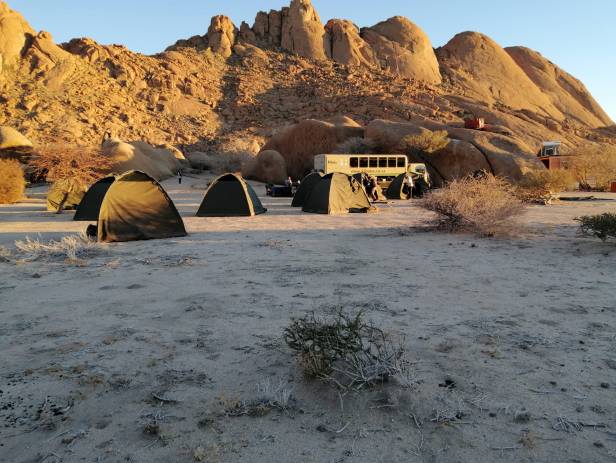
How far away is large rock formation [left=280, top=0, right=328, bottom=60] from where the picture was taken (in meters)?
67.1

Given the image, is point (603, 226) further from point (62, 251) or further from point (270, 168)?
point (270, 168)

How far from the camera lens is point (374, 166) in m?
25.0

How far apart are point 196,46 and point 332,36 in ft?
70.0

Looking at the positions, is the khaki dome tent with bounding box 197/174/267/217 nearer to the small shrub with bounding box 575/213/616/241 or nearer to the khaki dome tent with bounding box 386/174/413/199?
the small shrub with bounding box 575/213/616/241

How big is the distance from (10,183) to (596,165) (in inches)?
1283

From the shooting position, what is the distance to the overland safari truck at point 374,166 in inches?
955

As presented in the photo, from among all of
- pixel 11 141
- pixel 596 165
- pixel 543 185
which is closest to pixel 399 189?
pixel 543 185

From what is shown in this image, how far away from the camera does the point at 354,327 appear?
2.95 m

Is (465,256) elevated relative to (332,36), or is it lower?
lower

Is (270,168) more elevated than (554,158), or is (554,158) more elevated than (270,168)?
(554,158)

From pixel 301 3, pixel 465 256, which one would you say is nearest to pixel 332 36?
pixel 301 3

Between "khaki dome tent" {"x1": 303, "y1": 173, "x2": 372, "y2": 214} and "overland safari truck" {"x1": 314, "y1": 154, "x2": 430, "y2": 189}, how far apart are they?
785 centimetres

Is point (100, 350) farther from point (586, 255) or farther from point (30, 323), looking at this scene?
point (586, 255)

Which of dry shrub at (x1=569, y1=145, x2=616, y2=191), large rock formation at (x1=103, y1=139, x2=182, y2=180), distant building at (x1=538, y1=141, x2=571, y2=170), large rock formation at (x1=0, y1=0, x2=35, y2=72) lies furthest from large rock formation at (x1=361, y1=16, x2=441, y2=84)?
large rock formation at (x1=0, y1=0, x2=35, y2=72)
